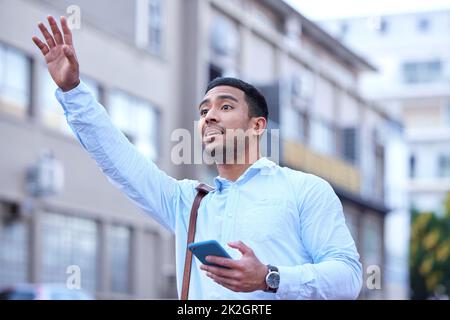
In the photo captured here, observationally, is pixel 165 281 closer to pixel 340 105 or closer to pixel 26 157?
pixel 26 157

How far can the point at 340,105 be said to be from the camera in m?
39.9

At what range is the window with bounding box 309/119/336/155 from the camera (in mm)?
37281

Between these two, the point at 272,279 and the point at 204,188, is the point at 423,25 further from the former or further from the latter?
the point at 272,279

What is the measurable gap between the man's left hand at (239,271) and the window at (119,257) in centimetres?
2224

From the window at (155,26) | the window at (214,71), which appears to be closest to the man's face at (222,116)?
the window at (155,26)

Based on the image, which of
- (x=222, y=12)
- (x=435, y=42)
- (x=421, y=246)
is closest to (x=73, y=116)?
(x=222, y=12)

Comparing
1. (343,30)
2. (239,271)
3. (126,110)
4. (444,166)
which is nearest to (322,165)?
(343,30)

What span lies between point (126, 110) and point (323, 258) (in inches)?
905

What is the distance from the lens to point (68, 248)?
Result: 77.6ft

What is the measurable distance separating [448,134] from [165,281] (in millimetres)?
34301

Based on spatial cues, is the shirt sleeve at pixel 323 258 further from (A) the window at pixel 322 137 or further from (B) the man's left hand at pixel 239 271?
(A) the window at pixel 322 137

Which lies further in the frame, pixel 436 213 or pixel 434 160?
pixel 434 160

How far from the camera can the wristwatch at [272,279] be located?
344 cm

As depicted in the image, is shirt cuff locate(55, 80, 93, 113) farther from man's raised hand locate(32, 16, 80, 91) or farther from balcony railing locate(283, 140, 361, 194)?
balcony railing locate(283, 140, 361, 194)
